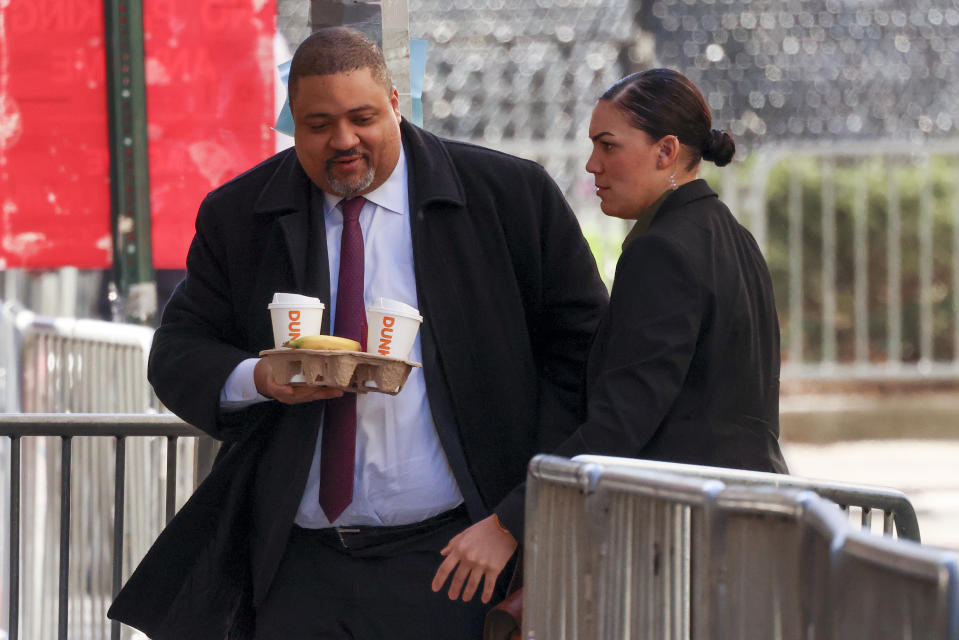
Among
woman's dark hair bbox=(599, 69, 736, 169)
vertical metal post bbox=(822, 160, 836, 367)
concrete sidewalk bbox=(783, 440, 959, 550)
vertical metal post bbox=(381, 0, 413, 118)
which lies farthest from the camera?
vertical metal post bbox=(822, 160, 836, 367)

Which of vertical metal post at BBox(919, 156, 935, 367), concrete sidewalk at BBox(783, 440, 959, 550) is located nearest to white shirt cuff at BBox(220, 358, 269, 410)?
concrete sidewalk at BBox(783, 440, 959, 550)

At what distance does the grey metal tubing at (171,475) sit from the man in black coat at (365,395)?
0.61m

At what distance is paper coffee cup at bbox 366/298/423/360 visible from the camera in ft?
9.21

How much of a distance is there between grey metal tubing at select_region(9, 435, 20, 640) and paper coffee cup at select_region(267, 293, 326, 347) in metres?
1.15

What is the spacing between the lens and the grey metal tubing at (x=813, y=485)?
2318 mm

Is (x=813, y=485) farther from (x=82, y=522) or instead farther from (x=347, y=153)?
(x=82, y=522)

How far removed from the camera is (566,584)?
2.31 metres

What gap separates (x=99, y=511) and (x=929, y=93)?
27.2 ft

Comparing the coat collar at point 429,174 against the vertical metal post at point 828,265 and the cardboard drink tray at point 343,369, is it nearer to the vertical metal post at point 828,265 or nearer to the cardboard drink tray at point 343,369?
the cardboard drink tray at point 343,369

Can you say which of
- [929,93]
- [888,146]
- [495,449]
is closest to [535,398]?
[495,449]

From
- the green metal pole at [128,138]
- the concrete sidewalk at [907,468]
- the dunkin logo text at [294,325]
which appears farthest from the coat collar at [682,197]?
the concrete sidewalk at [907,468]

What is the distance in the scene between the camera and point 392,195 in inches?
125

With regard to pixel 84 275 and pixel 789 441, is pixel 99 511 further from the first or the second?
pixel 789 441

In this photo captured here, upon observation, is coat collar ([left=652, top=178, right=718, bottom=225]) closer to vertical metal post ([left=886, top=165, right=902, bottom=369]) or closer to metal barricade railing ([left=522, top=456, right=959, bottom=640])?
metal barricade railing ([left=522, top=456, right=959, bottom=640])
